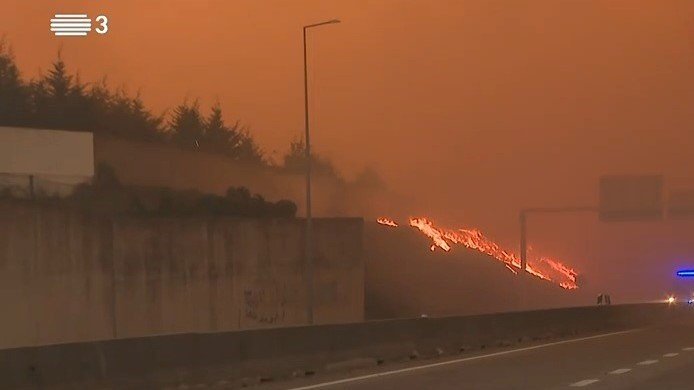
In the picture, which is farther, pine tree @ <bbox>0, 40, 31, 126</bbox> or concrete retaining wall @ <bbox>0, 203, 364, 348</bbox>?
pine tree @ <bbox>0, 40, 31, 126</bbox>

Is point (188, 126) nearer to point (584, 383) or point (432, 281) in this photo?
point (432, 281)

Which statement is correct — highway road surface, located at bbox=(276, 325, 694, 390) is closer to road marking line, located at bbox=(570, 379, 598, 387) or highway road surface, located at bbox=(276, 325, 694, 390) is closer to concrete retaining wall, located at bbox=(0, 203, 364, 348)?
road marking line, located at bbox=(570, 379, 598, 387)

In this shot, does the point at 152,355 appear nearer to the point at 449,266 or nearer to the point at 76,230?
the point at 76,230

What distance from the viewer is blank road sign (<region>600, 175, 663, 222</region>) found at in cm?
4131

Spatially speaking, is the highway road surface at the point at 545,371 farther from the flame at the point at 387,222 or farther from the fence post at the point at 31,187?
the flame at the point at 387,222

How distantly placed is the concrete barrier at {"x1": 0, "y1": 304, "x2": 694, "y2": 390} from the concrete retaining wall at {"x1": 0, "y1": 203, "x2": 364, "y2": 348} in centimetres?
1129

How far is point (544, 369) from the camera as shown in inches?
691

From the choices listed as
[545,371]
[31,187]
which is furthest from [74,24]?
[545,371]

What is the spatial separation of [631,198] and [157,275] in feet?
66.3

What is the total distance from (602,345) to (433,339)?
17.7 feet

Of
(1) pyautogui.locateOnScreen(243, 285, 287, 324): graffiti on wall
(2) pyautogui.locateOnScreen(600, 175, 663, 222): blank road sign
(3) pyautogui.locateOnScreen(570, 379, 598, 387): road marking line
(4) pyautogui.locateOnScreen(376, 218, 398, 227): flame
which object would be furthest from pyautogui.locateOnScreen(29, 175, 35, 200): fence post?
(4) pyautogui.locateOnScreen(376, 218, 398, 227): flame

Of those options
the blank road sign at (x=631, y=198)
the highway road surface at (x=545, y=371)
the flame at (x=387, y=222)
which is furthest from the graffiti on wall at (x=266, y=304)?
the flame at (x=387, y=222)

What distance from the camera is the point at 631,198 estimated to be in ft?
137

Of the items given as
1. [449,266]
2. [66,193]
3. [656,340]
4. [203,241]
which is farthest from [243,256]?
[449,266]
